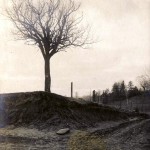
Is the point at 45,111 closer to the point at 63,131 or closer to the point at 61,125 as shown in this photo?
the point at 61,125

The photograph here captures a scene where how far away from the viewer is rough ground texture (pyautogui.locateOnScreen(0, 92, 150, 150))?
19944mm

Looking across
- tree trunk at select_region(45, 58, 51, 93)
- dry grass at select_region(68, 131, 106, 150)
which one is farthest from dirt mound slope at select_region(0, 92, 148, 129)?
tree trunk at select_region(45, 58, 51, 93)

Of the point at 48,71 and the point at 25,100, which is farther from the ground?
the point at 48,71

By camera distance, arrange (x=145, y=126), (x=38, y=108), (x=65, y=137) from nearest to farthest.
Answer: (x=65, y=137)
(x=145, y=126)
(x=38, y=108)

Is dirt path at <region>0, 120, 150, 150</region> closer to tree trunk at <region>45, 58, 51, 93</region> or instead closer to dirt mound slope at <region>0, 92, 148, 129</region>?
dirt mound slope at <region>0, 92, 148, 129</region>

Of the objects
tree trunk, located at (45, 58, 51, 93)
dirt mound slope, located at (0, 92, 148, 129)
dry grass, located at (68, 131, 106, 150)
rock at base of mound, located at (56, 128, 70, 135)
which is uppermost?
tree trunk, located at (45, 58, 51, 93)

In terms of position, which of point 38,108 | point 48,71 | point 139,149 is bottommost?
point 139,149

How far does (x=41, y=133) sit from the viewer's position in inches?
914

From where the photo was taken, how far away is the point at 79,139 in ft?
69.3

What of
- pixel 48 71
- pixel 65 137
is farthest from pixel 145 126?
pixel 48 71

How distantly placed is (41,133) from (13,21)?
618 inches

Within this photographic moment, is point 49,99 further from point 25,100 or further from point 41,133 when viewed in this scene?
point 41,133

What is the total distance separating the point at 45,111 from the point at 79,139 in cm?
612

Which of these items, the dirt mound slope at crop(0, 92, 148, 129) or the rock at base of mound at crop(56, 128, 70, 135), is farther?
the dirt mound slope at crop(0, 92, 148, 129)
